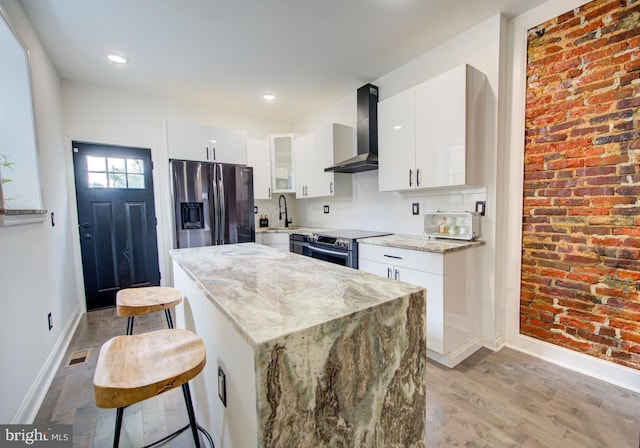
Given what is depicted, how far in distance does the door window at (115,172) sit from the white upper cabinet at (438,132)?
3.16 m

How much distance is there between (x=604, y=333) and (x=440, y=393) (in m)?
1.24

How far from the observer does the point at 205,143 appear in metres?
3.47

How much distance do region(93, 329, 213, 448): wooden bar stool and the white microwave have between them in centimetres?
213

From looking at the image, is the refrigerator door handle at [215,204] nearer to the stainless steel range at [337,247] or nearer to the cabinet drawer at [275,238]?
the cabinet drawer at [275,238]

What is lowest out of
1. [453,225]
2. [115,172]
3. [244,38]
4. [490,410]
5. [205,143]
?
[490,410]

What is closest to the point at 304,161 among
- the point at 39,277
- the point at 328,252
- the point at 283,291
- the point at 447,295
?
the point at 328,252

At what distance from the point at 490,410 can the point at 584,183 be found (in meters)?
1.68

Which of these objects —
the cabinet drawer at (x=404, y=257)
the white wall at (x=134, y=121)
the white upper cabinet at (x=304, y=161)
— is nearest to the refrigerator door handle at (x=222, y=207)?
the white wall at (x=134, y=121)

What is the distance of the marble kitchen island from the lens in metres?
0.68

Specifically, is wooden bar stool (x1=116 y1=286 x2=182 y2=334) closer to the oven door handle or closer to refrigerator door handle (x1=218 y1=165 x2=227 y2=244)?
the oven door handle

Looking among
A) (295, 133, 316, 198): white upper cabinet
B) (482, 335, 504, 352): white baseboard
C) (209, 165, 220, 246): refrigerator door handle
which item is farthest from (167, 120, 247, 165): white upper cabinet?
(482, 335, 504, 352): white baseboard

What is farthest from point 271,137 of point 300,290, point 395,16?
point 300,290

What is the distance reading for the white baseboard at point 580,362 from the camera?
5.78 feet

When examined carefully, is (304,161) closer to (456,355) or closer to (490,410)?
(456,355)
